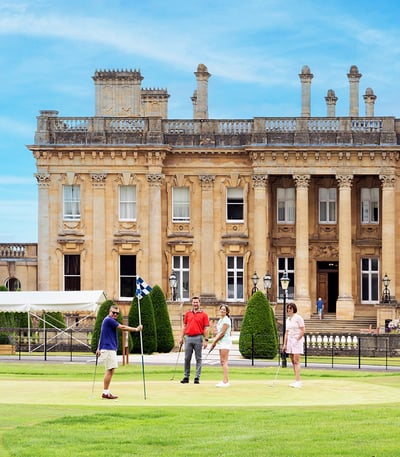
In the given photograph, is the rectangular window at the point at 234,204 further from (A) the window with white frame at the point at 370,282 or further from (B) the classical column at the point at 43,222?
(B) the classical column at the point at 43,222

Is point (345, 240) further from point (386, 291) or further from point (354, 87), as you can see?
point (354, 87)

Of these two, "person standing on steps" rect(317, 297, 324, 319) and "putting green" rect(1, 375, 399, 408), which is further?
"person standing on steps" rect(317, 297, 324, 319)

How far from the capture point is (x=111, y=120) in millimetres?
75500

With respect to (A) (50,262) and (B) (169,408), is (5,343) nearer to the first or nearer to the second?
(A) (50,262)

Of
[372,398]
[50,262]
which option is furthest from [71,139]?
[372,398]

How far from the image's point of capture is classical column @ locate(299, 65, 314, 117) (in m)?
77.4

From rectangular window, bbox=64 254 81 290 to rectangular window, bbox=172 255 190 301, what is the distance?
5.62 meters

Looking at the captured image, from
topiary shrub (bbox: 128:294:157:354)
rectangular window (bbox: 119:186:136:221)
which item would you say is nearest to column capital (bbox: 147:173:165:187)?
rectangular window (bbox: 119:186:136:221)

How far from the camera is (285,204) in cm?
7738

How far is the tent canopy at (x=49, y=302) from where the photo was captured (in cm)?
5700

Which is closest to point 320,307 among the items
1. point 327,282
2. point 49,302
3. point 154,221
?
point 327,282

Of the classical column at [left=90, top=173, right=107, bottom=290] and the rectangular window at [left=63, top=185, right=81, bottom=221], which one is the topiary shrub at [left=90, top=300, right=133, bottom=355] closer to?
the classical column at [left=90, top=173, right=107, bottom=290]

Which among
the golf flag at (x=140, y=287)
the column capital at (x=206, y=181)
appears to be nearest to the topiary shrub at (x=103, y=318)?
the golf flag at (x=140, y=287)

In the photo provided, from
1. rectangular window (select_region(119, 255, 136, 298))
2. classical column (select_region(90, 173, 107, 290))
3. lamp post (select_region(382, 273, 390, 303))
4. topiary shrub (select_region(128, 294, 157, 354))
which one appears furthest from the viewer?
rectangular window (select_region(119, 255, 136, 298))
